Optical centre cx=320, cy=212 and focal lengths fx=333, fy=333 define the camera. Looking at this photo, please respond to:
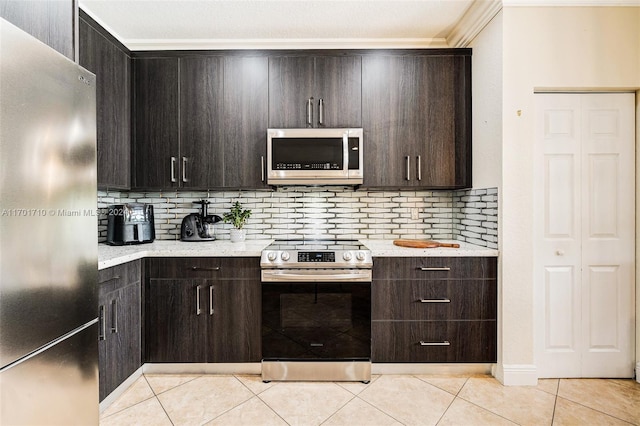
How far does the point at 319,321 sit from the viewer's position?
232 cm

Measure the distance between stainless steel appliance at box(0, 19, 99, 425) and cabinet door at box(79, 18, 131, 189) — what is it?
1.10 metres

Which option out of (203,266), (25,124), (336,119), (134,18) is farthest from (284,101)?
(25,124)

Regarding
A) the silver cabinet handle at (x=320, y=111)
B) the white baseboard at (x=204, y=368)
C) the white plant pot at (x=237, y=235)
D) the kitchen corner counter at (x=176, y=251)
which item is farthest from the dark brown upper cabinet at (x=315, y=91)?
the white baseboard at (x=204, y=368)

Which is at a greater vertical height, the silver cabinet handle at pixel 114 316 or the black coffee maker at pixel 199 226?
the black coffee maker at pixel 199 226

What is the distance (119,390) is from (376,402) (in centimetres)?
163

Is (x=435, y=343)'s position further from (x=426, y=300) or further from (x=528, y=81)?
(x=528, y=81)

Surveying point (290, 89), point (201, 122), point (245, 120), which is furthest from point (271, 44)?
point (201, 122)

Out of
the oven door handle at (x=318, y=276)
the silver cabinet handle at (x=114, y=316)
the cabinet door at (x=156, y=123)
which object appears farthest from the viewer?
the cabinet door at (x=156, y=123)

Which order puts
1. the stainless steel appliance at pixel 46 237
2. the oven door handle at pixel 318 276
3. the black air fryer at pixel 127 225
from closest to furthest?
the stainless steel appliance at pixel 46 237 → the oven door handle at pixel 318 276 → the black air fryer at pixel 127 225

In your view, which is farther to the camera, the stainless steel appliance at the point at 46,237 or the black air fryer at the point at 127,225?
the black air fryer at the point at 127,225

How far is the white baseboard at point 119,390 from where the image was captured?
1964 mm

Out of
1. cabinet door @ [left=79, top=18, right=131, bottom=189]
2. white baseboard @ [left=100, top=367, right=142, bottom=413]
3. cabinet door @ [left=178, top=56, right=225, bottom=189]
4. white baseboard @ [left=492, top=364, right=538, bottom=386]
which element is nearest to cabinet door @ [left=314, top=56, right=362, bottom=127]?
cabinet door @ [left=178, top=56, right=225, bottom=189]

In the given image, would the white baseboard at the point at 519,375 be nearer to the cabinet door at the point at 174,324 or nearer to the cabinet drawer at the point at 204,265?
the cabinet drawer at the point at 204,265

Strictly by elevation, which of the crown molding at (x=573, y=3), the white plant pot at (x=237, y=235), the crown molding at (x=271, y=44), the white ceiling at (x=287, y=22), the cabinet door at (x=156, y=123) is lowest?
the white plant pot at (x=237, y=235)
